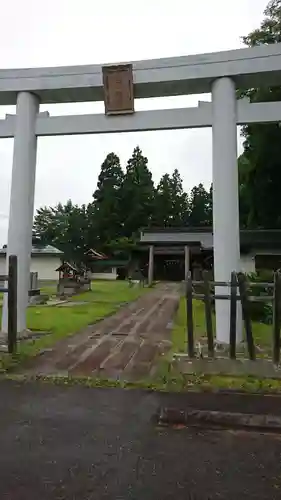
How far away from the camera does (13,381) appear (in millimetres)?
5102

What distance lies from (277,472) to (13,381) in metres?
3.32

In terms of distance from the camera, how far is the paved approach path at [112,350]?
18.7ft

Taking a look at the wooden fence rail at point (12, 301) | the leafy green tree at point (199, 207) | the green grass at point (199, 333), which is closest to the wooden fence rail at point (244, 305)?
the green grass at point (199, 333)

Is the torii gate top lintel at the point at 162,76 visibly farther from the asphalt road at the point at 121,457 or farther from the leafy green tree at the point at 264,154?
the leafy green tree at the point at 264,154

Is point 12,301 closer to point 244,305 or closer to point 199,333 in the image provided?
point 244,305

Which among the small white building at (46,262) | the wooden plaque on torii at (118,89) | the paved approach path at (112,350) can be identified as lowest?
the paved approach path at (112,350)

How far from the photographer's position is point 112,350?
23.4ft

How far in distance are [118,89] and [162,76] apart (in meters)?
0.76

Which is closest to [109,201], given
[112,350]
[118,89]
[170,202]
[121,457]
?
[170,202]

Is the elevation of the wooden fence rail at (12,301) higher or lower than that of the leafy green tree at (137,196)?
lower

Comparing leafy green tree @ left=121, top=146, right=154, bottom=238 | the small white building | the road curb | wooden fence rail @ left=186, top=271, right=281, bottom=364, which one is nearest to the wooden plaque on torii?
wooden fence rail @ left=186, top=271, right=281, bottom=364

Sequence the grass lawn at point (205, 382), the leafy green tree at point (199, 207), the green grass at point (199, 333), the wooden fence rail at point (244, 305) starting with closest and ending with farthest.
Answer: the grass lawn at point (205, 382) → the wooden fence rail at point (244, 305) → the green grass at point (199, 333) → the leafy green tree at point (199, 207)

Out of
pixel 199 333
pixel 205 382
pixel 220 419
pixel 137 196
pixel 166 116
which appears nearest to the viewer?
pixel 220 419

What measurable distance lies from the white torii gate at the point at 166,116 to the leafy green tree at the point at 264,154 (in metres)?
7.61
